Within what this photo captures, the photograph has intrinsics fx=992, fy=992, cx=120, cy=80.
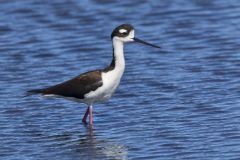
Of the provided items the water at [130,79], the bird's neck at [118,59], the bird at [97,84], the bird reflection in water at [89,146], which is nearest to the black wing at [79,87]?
the bird at [97,84]

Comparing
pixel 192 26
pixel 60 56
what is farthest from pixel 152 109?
pixel 192 26

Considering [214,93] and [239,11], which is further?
[239,11]

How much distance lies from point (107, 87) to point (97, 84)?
0.16m

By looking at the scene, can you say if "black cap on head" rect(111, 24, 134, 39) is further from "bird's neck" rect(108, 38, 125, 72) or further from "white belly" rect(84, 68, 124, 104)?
"white belly" rect(84, 68, 124, 104)

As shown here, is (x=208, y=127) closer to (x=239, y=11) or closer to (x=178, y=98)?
(x=178, y=98)

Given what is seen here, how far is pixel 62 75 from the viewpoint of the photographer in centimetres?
1623

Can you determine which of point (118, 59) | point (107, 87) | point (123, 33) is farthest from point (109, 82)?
point (123, 33)

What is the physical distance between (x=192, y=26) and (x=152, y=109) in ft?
16.5

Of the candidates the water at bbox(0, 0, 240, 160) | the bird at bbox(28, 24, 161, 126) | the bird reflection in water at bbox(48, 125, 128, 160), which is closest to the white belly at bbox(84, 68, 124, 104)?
the bird at bbox(28, 24, 161, 126)

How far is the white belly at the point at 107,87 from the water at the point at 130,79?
0.35 metres

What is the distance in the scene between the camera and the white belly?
45.4ft

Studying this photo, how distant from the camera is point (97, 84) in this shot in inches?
547

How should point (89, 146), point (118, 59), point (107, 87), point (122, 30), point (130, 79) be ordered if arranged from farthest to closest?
point (130, 79), point (122, 30), point (118, 59), point (107, 87), point (89, 146)

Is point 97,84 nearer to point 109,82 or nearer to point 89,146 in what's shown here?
point 109,82
